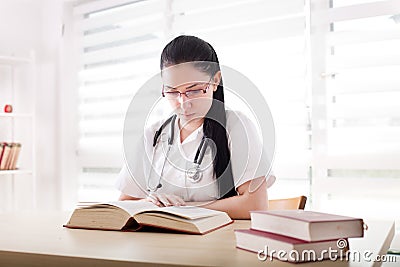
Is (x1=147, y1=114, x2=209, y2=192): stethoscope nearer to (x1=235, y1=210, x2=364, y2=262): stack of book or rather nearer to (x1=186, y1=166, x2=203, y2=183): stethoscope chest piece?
(x1=186, y1=166, x2=203, y2=183): stethoscope chest piece

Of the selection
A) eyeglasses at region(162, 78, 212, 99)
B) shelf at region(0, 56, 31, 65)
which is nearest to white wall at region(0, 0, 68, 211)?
shelf at region(0, 56, 31, 65)

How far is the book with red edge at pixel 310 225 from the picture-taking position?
0.92 meters

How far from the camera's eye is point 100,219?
134cm

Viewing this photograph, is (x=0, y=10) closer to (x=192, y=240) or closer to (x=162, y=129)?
(x=162, y=129)

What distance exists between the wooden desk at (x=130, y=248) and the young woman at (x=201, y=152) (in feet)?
0.88

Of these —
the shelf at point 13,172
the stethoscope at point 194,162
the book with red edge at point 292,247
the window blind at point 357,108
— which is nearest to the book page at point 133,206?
the stethoscope at point 194,162

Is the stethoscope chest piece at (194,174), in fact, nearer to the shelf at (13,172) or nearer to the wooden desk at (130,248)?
the wooden desk at (130,248)

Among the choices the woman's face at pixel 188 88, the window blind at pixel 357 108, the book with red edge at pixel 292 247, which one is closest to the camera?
the book with red edge at pixel 292 247

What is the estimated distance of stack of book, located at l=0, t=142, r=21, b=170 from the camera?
3.04 meters

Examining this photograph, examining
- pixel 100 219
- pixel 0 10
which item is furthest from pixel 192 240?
pixel 0 10

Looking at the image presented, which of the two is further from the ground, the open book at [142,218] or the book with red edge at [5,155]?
the book with red edge at [5,155]

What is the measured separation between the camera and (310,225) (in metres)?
0.91

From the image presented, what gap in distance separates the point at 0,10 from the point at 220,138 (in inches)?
84.8

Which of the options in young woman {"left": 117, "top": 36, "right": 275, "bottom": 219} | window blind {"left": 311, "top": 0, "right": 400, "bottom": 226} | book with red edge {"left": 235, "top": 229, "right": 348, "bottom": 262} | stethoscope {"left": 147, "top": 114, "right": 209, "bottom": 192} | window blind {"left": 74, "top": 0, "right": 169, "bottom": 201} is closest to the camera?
book with red edge {"left": 235, "top": 229, "right": 348, "bottom": 262}
